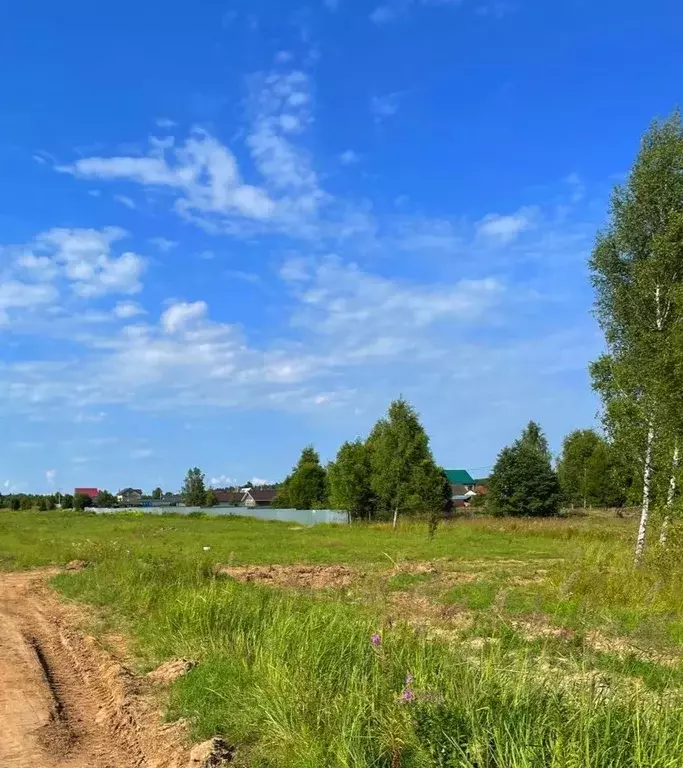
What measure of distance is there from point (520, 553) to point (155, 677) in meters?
19.9

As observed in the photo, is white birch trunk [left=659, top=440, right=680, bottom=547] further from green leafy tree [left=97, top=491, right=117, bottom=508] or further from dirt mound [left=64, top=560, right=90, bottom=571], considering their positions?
green leafy tree [left=97, top=491, right=117, bottom=508]

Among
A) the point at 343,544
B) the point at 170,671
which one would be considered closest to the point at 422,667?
the point at 170,671

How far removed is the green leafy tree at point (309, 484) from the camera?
69.7m

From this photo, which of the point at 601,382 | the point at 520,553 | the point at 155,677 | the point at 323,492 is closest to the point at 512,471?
the point at 323,492

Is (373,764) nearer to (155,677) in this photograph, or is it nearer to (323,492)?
(155,677)

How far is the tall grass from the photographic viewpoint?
149 inches

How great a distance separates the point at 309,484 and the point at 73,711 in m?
63.1

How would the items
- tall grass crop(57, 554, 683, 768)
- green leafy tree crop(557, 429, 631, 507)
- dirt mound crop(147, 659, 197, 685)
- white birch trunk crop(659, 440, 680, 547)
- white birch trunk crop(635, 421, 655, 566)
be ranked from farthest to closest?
green leafy tree crop(557, 429, 631, 507), white birch trunk crop(635, 421, 655, 566), white birch trunk crop(659, 440, 680, 547), dirt mound crop(147, 659, 197, 685), tall grass crop(57, 554, 683, 768)

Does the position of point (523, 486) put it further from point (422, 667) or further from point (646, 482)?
point (422, 667)

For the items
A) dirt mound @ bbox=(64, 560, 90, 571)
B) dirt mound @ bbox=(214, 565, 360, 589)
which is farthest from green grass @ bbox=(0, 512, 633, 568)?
dirt mound @ bbox=(214, 565, 360, 589)

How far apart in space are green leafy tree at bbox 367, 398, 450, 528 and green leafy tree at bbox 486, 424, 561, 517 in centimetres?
1567

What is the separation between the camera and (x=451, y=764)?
3.73m

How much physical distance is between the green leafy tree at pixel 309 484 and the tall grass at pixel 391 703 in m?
61.6

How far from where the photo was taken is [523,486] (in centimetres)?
5975
